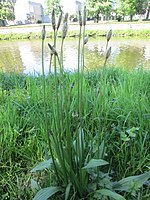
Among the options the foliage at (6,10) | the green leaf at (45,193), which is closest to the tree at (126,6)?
the foliage at (6,10)

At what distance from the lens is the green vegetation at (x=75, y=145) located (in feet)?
2.99

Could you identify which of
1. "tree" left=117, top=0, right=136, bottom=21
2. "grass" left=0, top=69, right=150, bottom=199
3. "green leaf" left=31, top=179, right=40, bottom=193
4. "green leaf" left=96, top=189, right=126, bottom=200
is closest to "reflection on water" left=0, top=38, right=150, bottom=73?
"grass" left=0, top=69, right=150, bottom=199

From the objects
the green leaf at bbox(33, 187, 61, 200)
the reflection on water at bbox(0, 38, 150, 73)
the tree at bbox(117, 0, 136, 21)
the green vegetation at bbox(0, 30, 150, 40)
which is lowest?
the reflection on water at bbox(0, 38, 150, 73)

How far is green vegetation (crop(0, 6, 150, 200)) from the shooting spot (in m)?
0.91

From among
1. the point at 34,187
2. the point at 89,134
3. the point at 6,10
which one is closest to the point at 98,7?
the point at 6,10

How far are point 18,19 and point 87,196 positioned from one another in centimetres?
3826

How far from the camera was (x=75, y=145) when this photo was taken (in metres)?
1.02

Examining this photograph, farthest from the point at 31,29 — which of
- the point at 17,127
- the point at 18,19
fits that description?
the point at 17,127

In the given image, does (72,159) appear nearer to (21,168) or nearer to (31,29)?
(21,168)

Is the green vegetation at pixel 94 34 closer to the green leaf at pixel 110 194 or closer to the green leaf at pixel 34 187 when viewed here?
the green leaf at pixel 34 187

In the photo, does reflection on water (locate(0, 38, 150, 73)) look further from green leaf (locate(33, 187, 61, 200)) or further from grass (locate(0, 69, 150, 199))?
green leaf (locate(33, 187, 61, 200))

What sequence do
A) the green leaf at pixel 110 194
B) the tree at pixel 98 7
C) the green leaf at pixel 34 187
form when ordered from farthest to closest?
1. the tree at pixel 98 7
2. the green leaf at pixel 34 187
3. the green leaf at pixel 110 194

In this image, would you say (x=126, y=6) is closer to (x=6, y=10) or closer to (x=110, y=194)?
(x=6, y=10)

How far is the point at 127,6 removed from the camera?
24.4m
